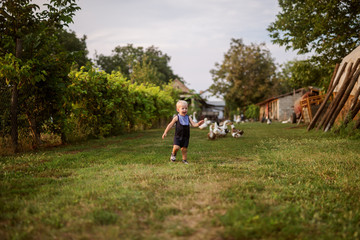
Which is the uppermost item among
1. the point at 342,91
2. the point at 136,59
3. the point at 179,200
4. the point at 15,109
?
the point at 136,59

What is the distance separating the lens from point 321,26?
45.7 ft

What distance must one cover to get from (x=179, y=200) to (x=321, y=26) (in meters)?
14.1

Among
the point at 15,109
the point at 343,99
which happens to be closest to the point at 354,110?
the point at 343,99

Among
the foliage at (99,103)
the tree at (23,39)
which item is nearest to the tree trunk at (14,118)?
the tree at (23,39)

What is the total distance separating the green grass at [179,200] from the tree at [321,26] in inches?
449

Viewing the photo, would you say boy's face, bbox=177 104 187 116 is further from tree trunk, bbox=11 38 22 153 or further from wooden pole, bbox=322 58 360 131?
wooden pole, bbox=322 58 360 131

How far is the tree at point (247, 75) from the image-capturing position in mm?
50281

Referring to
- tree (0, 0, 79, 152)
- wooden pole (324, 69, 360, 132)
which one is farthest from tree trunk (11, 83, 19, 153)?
wooden pole (324, 69, 360, 132)

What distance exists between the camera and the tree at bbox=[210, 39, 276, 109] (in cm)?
5028

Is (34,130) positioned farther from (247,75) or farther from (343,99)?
(247,75)

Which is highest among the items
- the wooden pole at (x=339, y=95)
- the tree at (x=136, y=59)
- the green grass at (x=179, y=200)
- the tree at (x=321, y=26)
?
the tree at (x=136, y=59)

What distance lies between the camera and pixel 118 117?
12969 millimetres

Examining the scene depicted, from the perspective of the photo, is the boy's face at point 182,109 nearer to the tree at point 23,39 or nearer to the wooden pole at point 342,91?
the tree at point 23,39

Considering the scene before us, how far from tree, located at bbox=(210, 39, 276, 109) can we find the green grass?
46.3 metres
